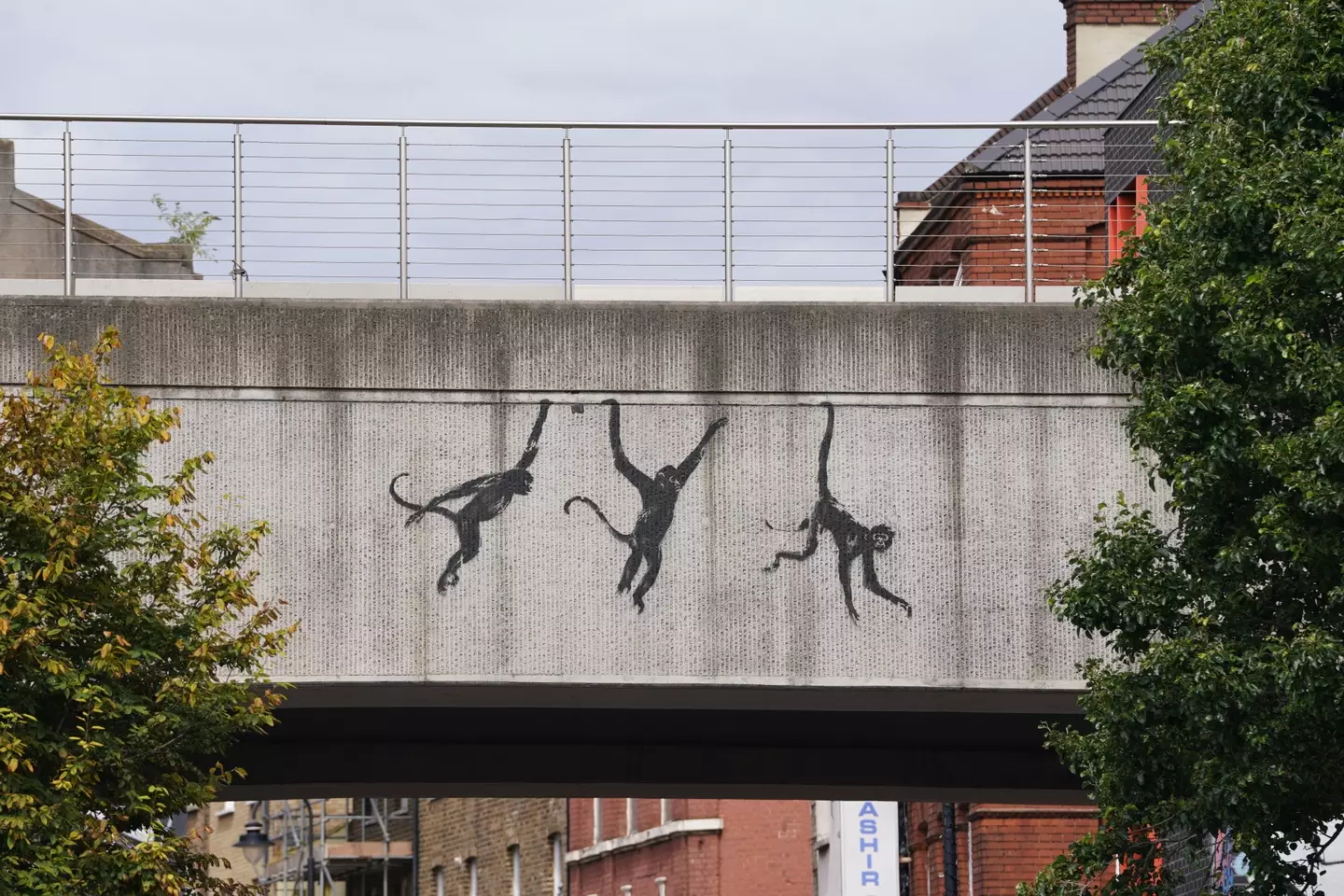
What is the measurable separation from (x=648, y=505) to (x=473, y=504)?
110 centimetres

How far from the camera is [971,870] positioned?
3055 cm

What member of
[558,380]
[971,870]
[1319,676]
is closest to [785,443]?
[558,380]

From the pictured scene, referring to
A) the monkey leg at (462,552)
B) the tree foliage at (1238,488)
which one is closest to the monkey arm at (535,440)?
the monkey leg at (462,552)

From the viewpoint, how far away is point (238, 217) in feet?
47.5

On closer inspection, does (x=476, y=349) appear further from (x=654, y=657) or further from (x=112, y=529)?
(x=112, y=529)

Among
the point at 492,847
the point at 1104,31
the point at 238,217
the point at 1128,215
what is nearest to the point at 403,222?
the point at 238,217

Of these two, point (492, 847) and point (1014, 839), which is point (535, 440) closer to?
point (1014, 839)

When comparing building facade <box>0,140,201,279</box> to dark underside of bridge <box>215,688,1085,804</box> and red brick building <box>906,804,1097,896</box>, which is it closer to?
dark underside of bridge <box>215,688,1085,804</box>

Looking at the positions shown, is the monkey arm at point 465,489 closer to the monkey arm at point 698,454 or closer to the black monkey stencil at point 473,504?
the black monkey stencil at point 473,504

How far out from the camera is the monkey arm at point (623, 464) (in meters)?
13.9

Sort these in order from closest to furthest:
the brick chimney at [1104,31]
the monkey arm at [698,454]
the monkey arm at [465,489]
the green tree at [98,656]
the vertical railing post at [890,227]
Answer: the green tree at [98,656], the monkey arm at [465,489], the monkey arm at [698,454], the vertical railing post at [890,227], the brick chimney at [1104,31]

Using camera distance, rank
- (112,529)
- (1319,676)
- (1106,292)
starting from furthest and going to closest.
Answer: (1106,292) < (112,529) < (1319,676)

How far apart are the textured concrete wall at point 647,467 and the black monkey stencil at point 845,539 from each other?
0.06 m

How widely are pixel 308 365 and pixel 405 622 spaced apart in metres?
1.76
